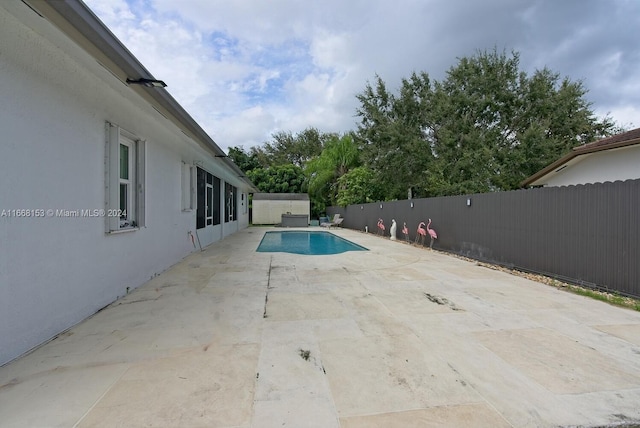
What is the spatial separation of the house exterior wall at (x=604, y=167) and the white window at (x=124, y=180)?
475 inches

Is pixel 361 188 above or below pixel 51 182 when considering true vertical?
above

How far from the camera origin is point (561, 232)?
5348 mm

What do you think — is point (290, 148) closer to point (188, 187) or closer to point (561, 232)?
point (188, 187)

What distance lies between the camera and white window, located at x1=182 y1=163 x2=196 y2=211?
296 inches

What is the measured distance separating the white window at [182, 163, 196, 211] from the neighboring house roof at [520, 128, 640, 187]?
1150 cm

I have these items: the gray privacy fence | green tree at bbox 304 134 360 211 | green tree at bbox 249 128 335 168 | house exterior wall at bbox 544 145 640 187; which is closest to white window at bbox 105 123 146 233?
the gray privacy fence

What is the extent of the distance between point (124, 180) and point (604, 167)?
12860 mm

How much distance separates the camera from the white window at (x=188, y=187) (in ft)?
24.7

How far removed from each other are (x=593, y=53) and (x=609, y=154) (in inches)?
284

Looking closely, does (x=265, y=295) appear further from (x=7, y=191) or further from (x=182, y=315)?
(x=7, y=191)

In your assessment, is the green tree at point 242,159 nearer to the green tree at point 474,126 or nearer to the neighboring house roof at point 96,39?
the green tree at point 474,126

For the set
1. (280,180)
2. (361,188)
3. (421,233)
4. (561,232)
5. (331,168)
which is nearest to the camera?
(561,232)

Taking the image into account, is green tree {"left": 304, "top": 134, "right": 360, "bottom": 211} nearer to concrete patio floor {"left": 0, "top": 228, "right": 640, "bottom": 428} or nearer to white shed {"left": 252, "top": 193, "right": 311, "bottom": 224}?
white shed {"left": 252, "top": 193, "right": 311, "bottom": 224}

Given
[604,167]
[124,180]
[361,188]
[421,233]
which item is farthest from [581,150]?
[361,188]
